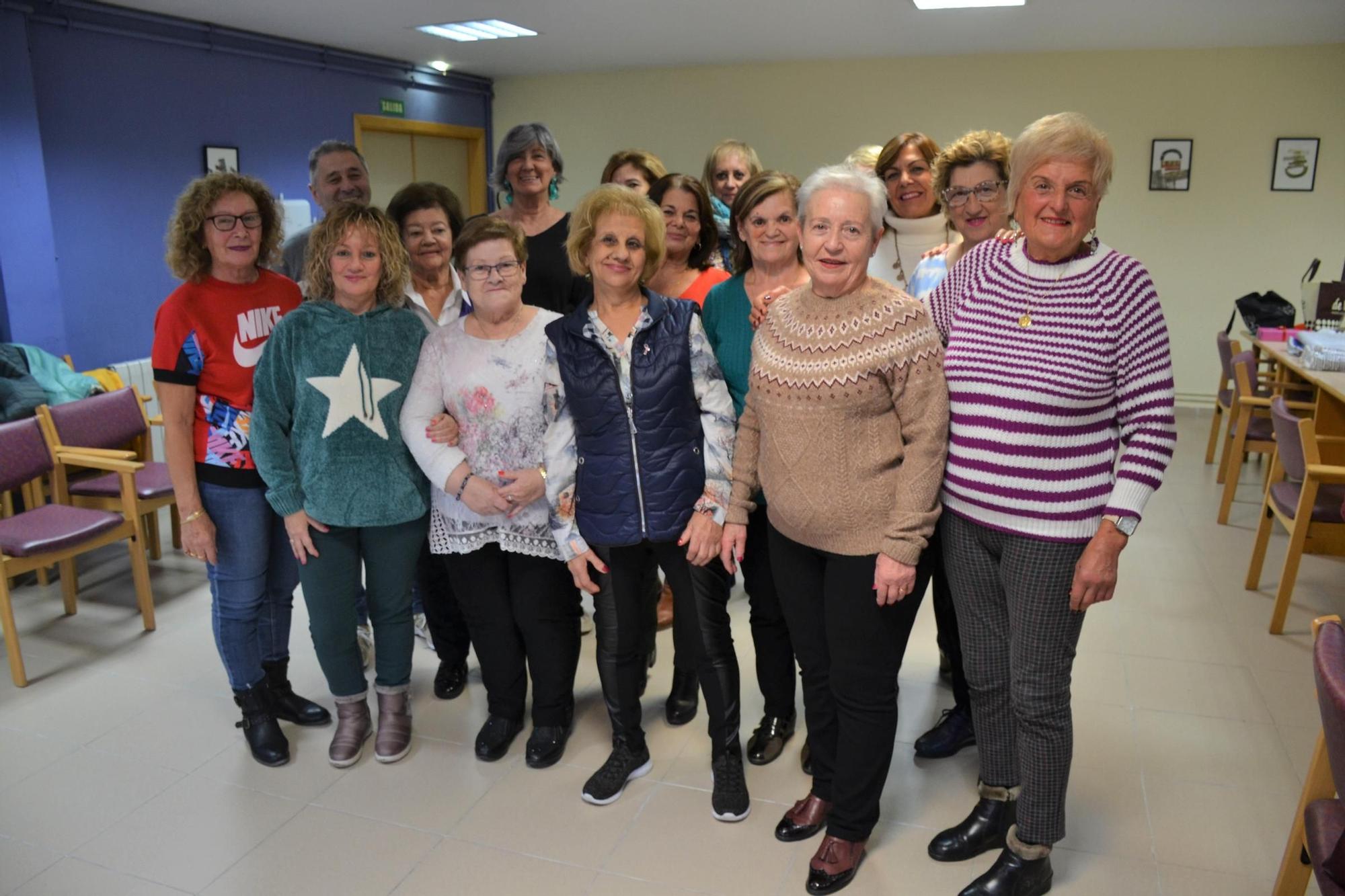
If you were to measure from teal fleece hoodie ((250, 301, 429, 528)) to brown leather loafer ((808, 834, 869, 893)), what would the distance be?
134 cm

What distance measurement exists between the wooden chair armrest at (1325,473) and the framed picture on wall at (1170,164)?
196 inches

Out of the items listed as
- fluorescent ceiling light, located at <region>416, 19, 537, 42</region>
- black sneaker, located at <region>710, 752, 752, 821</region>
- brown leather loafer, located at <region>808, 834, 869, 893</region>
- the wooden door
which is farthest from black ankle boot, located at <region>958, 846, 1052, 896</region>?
the wooden door

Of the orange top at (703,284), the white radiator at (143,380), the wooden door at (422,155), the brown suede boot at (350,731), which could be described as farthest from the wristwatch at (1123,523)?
the wooden door at (422,155)

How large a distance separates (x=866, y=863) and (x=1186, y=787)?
968 millimetres

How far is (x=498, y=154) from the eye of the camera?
3.29 metres

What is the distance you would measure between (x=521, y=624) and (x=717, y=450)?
0.82 m

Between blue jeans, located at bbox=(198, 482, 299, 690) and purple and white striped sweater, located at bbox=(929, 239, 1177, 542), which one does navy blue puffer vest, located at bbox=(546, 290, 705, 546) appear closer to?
purple and white striped sweater, located at bbox=(929, 239, 1177, 542)

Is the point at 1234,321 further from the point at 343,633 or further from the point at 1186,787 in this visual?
the point at 343,633

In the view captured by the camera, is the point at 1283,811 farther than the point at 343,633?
No

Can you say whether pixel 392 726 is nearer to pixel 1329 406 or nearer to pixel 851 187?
pixel 851 187

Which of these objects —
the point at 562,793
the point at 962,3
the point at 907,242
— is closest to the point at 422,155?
the point at 962,3

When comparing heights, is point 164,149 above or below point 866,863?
above

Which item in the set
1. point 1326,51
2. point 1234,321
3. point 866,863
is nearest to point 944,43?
point 1326,51

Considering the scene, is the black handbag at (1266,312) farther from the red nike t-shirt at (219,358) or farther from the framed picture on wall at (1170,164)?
the red nike t-shirt at (219,358)
